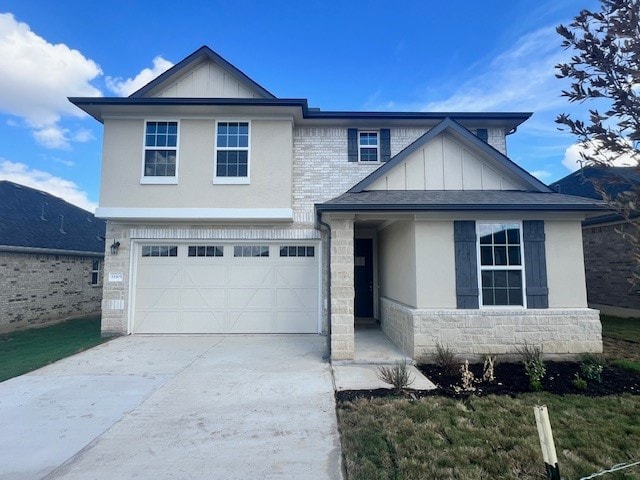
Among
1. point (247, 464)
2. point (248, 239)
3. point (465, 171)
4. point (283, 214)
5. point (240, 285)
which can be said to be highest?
point (465, 171)

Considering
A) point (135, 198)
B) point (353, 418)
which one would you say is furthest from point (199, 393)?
point (135, 198)

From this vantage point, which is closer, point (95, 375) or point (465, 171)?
point (95, 375)

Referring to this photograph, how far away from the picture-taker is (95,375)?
237 inches

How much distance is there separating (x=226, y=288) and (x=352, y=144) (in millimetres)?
5756

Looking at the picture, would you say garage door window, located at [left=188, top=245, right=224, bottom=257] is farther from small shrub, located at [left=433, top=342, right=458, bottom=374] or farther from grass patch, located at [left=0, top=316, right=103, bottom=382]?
small shrub, located at [left=433, top=342, right=458, bottom=374]

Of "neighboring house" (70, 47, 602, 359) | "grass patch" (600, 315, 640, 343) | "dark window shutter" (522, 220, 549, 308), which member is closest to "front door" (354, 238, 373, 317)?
"neighboring house" (70, 47, 602, 359)

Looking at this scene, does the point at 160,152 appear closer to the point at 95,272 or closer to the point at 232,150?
the point at 232,150

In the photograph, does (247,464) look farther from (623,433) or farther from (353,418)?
(623,433)

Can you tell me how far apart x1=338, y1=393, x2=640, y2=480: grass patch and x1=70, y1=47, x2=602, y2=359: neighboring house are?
221cm

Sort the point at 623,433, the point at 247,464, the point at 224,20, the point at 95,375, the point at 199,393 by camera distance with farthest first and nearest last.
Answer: the point at 224,20 < the point at 95,375 < the point at 199,393 < the point at 623,433 < the point at 247,464

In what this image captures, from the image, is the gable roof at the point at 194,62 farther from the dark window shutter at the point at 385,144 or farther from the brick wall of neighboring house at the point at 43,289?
the brick wall of neighboring house at the point at 43,289

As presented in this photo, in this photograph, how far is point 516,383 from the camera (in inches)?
214

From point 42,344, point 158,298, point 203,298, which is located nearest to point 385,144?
point 203,298

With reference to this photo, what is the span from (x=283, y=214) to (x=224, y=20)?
7664 millimetres
